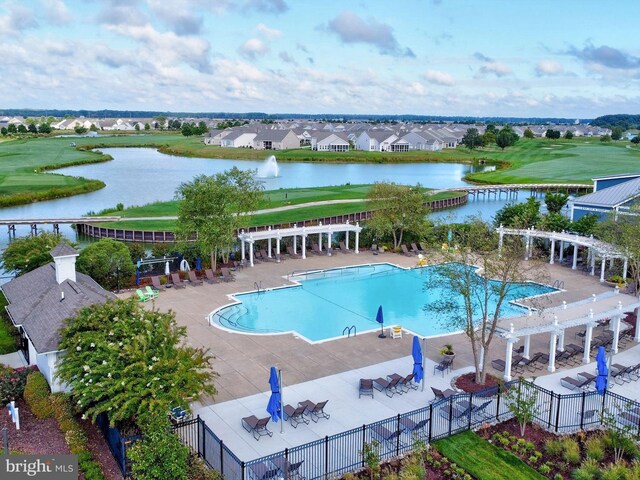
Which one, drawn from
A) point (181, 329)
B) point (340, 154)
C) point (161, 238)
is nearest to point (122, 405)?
point (181, 329)

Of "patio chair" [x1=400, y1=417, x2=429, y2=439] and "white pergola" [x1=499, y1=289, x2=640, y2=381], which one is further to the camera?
"white pergola" [x1=499, y1=289, x2=640, y2=381]

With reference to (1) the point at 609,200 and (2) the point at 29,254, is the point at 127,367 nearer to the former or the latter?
(2) the point at 29,254

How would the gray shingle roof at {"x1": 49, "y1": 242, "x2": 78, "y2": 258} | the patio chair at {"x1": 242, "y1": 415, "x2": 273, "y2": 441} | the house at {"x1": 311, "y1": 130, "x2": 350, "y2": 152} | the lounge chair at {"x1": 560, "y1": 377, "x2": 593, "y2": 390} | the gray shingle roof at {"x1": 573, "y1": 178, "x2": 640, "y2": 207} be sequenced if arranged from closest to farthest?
the patio chair at {"x1": 242, "y1": 415, "x2": 273, "y2": 441}, the lounge chair at {"x1": 560, "y1": 377, "x2": 593, "y2": 390}, the gray shingle roof at {"x1": 49, "y1": 242, "x2": 78, "y2": 258}, the gray shingle roof at {"x1": 573, "y1": 178, "x2": 640, "y2": 207}, the house at {"x1": 311, "y1": 130, "x2": 350, "y2": 152}

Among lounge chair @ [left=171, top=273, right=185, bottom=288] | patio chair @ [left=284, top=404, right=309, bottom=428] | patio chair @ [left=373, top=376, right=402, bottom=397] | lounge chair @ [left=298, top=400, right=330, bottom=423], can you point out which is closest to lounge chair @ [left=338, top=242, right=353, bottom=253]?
lounge chair @ [left=171, top=273, right=185, bottom=288]

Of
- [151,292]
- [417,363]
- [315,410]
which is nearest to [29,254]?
[151,292]

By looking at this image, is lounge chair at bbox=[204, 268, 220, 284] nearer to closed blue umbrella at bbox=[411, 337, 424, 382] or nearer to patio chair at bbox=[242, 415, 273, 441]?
closed blue umbrella at bbox=[411, 337, 424, 382]

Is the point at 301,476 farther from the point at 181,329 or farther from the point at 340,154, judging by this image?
the point at 340,154

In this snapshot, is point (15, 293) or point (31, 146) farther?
point (31, 146)

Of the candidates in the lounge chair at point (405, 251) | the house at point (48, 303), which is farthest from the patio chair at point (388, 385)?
the lounge chair at point (405, 251)
